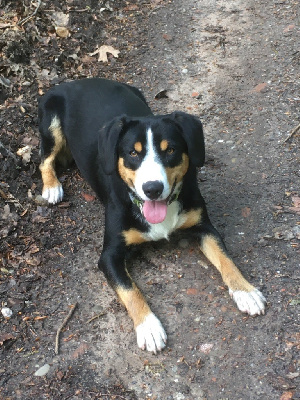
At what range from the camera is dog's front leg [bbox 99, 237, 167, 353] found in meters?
3.80

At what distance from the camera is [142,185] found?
377cm

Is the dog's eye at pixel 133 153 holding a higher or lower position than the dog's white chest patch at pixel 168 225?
higher

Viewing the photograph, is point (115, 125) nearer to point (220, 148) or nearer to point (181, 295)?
point (181, 295)

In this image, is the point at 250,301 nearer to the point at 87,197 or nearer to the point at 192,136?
the point at 192,136

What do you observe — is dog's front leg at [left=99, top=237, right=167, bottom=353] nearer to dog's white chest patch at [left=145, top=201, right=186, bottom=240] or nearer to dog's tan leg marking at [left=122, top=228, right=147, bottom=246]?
dog's tan leg marking at [left=122, top=228, right=147, bottom=246]

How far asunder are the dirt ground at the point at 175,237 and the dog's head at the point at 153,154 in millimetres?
795

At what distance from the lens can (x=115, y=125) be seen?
403 centimetres

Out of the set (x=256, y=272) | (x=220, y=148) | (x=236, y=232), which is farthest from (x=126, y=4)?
(x=256, y=272)

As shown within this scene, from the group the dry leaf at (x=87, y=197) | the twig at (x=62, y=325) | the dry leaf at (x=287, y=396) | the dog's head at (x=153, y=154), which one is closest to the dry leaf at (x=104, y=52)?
the dry leaf at (x=87, y=197)

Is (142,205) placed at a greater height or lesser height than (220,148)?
greater

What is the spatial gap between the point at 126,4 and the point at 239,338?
593 centimetres

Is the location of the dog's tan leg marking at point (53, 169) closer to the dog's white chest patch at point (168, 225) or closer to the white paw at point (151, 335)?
the dog's white chest patch at point (168, 225)

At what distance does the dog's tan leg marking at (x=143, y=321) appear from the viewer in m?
3.79

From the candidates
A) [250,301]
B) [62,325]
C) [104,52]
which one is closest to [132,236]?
[62,325]
